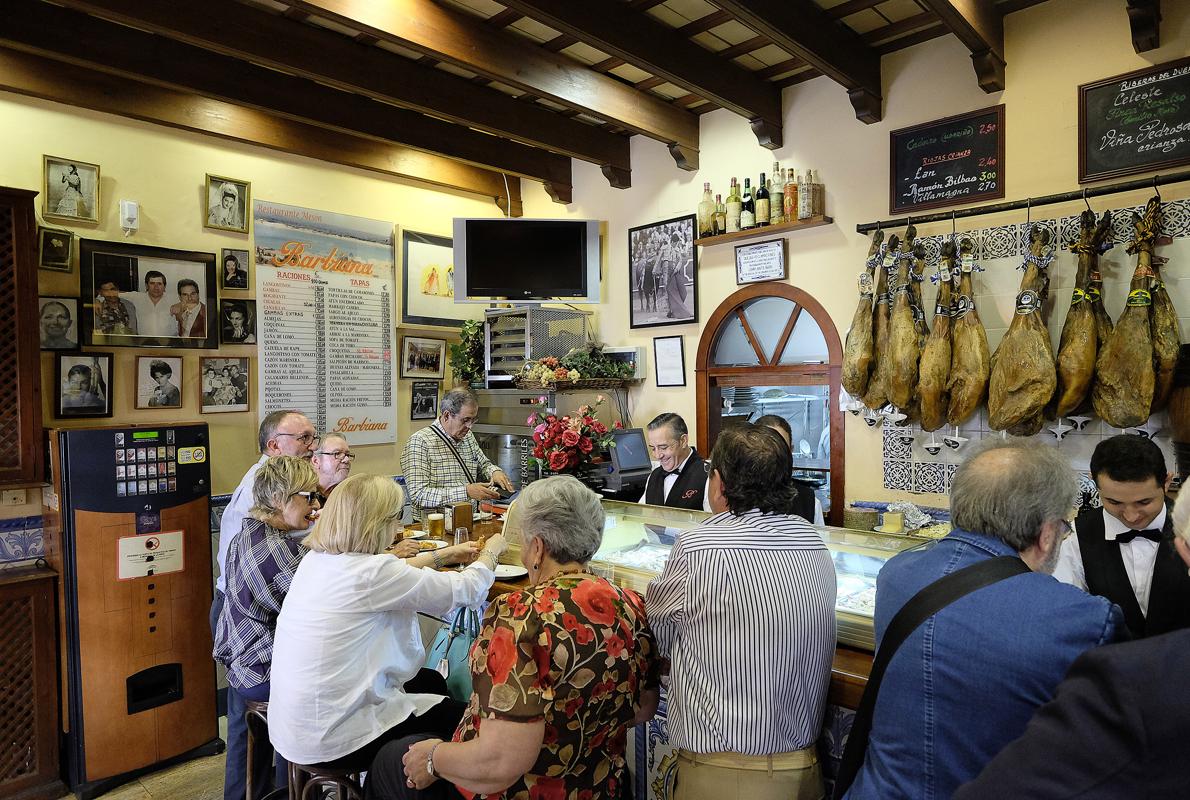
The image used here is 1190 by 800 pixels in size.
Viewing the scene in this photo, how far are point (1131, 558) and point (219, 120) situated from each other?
5.02m

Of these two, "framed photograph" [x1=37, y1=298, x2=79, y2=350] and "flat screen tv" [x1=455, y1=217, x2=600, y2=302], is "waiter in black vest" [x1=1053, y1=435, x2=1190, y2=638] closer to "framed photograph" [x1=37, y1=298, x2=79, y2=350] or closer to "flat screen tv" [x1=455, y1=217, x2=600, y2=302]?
"flat screen tv" [x1=455, y1=217, x2=600, y2=302]

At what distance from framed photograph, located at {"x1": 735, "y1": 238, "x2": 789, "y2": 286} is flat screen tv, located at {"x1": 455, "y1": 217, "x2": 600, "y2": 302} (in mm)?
1186

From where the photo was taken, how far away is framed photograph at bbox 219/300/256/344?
460cm

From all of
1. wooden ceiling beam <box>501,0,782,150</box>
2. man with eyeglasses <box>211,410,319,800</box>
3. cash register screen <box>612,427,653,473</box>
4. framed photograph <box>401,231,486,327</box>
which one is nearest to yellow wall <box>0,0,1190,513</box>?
framed photograph <box>401,231,486,327</box>

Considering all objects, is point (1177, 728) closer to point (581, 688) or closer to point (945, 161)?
point (581, 688)

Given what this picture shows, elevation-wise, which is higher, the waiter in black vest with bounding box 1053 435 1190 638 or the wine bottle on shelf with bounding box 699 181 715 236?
the wine bottle on shelf with bounding box 699 181 715 236

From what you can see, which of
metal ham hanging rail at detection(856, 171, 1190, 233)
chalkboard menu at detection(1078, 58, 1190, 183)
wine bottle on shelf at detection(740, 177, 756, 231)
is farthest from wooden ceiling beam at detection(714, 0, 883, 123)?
chalkboard menu at detection(1078, 58, 1190, 183)

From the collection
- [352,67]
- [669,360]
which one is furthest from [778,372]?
[352,67]

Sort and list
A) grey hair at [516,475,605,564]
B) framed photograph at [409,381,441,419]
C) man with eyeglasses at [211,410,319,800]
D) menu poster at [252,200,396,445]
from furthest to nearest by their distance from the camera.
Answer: framed photograph at [409,381,441,419]
menu poster at [252,200,396,445]
man with eyeglasses at [211,410,319,800]
grey hair at [516,475,605,564]

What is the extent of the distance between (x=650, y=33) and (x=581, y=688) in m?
3.21

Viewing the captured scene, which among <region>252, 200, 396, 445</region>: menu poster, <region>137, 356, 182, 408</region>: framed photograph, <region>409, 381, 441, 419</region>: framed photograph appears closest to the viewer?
<region>137, 356, 182, 408</region>: framed photograph

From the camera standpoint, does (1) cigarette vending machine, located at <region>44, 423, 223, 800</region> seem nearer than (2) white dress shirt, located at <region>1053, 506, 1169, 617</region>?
No

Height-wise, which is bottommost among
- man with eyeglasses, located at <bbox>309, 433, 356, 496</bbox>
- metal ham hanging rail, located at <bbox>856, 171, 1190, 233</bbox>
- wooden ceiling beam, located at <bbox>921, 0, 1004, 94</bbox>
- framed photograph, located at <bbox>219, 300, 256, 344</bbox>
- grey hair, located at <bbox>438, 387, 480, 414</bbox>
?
man with eyeglasses, located at <bbox>309, 433, 356, 496</bbox>

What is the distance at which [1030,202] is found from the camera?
3.51 m
